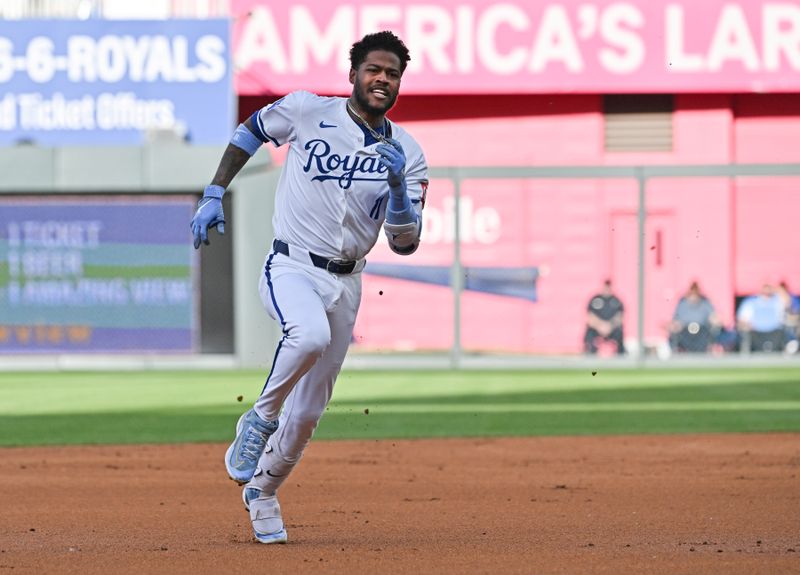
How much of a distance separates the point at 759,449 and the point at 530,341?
13143 mm

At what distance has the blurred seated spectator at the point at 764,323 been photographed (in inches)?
853

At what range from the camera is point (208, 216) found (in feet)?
21.1

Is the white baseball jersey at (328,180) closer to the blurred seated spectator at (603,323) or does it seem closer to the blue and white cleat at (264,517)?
the blue and white cleat at (264,517)

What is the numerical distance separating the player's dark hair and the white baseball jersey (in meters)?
0.26

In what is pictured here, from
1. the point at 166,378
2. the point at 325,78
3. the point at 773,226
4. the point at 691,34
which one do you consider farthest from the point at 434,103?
the point at 166,378

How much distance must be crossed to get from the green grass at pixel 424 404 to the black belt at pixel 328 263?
493cm

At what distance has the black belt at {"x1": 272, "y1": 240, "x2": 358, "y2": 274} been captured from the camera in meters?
6.53

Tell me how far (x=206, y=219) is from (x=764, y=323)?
55.8 feet

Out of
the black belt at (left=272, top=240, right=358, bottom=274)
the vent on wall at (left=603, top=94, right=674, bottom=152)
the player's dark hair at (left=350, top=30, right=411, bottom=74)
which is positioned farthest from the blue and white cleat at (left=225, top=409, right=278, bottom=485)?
the vent on wall at (left=603, top=94, right=674, bottom=152)

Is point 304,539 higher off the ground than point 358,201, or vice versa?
point 358,201

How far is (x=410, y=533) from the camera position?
715 centimetres

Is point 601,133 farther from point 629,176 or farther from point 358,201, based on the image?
point 358,201

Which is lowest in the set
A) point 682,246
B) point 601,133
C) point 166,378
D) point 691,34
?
point 166,378

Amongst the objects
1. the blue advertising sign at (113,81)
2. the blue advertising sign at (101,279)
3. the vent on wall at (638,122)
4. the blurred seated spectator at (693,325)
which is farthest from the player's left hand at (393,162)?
the vent on wall at (638,122)
